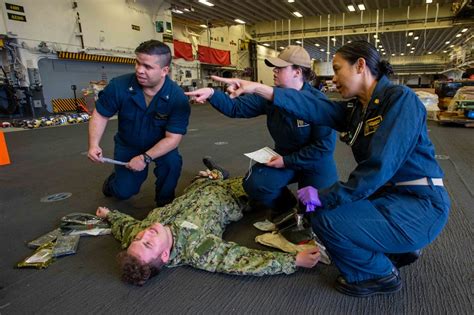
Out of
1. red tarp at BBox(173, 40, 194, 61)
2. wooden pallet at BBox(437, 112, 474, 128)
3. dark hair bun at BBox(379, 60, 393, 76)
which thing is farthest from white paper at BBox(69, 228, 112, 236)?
red tarp at BBox(173, 40, 194, 61)

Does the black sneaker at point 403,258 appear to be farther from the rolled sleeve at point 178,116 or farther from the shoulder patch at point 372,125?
the rolled sleeve at point 178,116

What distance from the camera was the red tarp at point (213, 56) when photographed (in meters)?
16.8

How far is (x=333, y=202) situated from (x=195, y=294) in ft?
2.68

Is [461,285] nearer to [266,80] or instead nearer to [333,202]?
[333,202]

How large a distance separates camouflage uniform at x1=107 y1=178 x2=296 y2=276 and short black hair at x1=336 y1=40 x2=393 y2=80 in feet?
3.30

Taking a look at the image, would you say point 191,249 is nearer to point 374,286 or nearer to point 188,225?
point 188,225

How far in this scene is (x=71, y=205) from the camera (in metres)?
2.72

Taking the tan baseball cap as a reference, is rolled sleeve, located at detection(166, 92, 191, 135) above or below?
below

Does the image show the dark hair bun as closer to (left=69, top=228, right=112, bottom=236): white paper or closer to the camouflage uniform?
the camouflage uniform

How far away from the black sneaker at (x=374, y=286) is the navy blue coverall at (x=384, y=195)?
0.9 inches

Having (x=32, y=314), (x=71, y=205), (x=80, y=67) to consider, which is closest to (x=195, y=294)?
(x=32, y=314)

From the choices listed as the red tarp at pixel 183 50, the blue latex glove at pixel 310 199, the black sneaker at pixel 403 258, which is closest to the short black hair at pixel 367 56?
the blue latex glove at pixel 310 199

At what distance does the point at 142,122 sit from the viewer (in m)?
2.54

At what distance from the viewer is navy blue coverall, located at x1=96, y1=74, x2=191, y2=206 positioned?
248 centimetres
